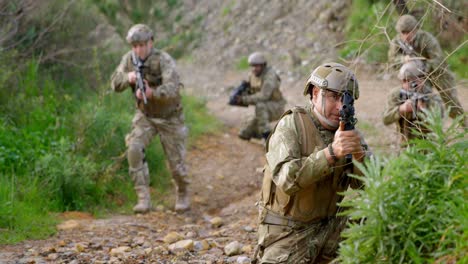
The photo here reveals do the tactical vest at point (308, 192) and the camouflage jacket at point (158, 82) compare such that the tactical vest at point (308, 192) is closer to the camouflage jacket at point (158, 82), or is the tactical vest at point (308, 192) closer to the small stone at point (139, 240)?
the small stone at point (139, 240)

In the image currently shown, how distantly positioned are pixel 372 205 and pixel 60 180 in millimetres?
5210

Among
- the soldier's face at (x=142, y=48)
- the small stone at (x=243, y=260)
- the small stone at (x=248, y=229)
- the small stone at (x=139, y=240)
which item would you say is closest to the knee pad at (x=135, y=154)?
the soldier's face at (x=142, y=48)

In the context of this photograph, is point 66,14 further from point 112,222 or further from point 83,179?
point 112,222

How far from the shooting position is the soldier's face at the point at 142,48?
7727 mm

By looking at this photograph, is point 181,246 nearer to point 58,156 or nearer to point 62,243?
point 62,243

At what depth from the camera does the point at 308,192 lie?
4.32 metres

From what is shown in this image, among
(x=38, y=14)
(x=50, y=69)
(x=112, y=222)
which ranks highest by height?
(x=38, y=14)

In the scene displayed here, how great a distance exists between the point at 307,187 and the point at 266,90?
6.79m

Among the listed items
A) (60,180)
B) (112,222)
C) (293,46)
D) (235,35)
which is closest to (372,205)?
(112,222)

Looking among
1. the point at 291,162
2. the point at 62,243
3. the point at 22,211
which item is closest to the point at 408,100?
the point at 291,162

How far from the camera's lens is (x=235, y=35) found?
19578 millimetres

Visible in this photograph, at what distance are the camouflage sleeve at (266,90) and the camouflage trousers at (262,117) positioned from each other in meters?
0.09

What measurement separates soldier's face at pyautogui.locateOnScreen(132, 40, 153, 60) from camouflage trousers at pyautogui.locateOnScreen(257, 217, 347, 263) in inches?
146

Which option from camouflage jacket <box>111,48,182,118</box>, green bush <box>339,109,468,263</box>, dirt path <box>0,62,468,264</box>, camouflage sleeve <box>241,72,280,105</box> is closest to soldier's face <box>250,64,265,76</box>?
camouflage sleeve <box>241,72,280,105</box>
